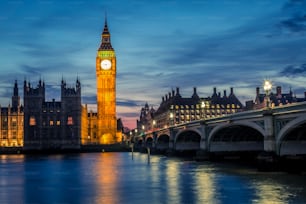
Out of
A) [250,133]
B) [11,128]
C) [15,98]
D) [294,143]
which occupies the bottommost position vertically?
[294,143]

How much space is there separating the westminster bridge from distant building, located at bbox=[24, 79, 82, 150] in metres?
60.2

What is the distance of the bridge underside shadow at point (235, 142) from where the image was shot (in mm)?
73812

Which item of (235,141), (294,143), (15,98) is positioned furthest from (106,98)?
(294,143)

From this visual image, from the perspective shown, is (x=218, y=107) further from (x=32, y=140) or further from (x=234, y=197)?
(x=234, y=197)

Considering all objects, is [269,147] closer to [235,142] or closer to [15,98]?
[235,142]

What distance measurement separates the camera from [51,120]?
169375 mm

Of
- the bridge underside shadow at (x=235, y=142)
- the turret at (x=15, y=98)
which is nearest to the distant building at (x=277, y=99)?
the bridge underside shadow at (x=235, y=142)

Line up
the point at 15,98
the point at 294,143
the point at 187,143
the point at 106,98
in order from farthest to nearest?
the point at 106,98
the point at 15,98
the point at 187,143
the point at 294,143

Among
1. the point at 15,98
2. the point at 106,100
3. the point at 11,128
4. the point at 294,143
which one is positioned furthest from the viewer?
the point at 106,100

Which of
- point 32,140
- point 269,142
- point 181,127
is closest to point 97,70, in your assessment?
point 32,140

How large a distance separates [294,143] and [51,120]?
5054 inches

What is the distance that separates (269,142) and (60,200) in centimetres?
2406

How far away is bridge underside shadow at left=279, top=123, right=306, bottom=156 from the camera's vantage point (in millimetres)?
50125

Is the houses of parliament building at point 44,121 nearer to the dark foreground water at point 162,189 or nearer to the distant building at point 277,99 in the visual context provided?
the distant building at point 277,99
